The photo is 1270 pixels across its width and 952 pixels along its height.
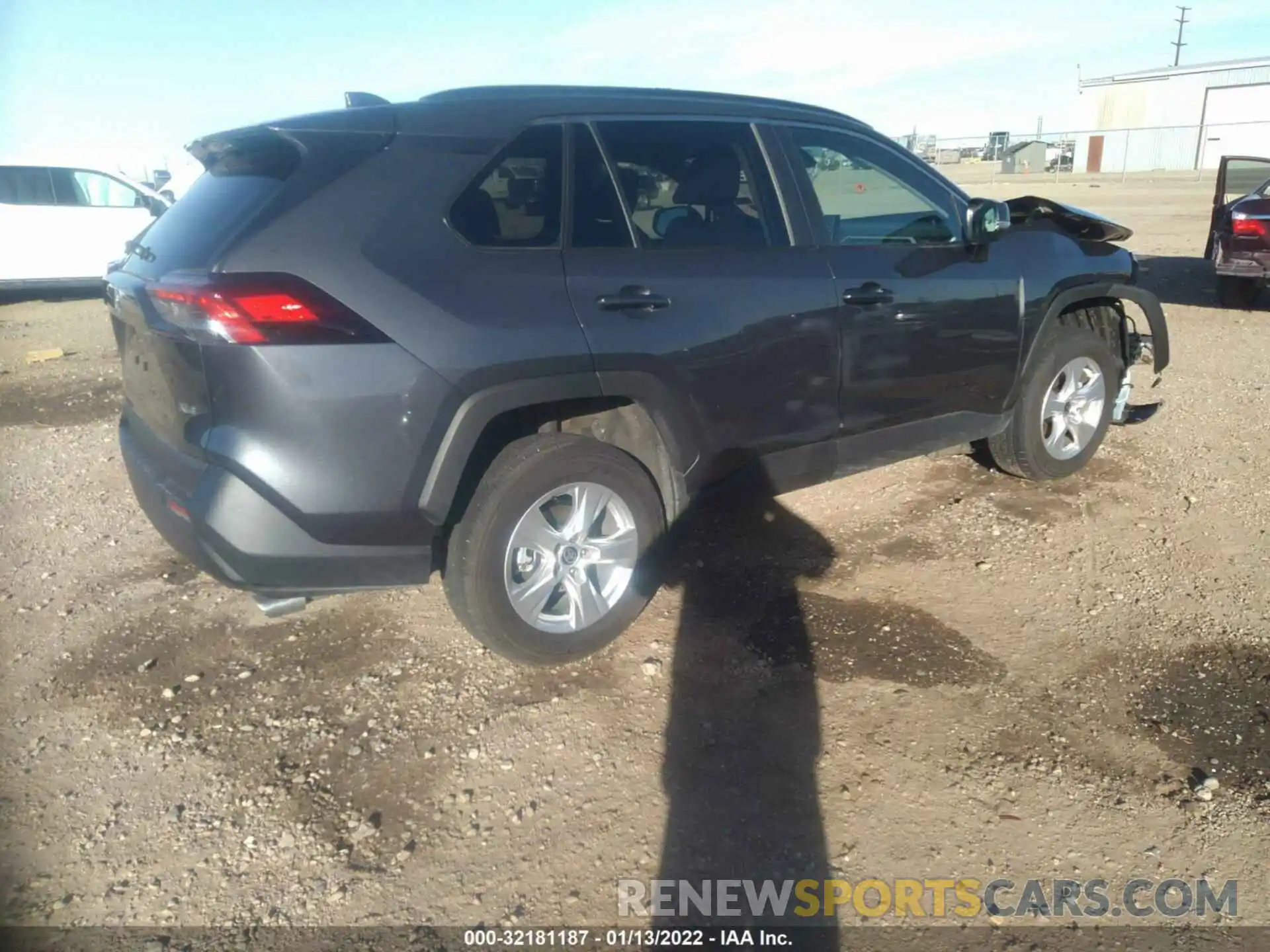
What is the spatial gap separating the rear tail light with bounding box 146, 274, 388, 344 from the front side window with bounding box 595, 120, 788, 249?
1.15 m

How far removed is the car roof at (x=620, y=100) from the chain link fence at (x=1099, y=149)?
3769cm

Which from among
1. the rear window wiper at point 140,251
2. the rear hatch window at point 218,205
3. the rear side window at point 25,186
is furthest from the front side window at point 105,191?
the rear hatch window at point 218,205

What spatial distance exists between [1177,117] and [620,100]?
59300 millimetres

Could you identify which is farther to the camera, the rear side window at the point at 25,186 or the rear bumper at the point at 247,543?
the rear side window at the point at 25,186

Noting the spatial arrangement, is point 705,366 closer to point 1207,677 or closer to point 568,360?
point 568,360

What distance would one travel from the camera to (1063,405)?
4836 mm

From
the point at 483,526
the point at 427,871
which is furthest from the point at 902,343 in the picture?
the point at 427,871

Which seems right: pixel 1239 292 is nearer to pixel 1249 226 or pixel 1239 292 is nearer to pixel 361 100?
pixel 1249 226

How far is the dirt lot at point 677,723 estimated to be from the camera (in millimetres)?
2436

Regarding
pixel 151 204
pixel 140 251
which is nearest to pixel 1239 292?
pixel 140 251

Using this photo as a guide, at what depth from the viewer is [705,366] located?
327 centimetres

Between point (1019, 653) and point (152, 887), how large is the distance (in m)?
2.90

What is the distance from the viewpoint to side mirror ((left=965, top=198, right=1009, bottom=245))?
4.05 metres

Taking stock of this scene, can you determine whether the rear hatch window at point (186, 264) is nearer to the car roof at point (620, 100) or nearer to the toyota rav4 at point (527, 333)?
the toyota rav4 at point (527, 333)
